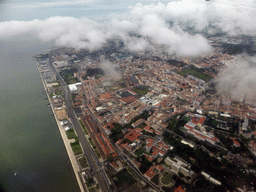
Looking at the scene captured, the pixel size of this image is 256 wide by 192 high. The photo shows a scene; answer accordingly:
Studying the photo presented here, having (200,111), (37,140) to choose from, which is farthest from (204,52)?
(37,140)

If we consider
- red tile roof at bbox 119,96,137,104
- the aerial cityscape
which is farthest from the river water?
red tile roof at bbox 119,96,137,104

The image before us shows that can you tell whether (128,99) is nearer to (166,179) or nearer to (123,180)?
(123,180)

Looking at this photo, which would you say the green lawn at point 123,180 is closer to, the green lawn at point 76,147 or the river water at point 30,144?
the river water at point 30,144

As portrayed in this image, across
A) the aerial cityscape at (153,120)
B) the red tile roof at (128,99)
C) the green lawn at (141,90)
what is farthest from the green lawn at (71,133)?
the green lawn at (141,90)

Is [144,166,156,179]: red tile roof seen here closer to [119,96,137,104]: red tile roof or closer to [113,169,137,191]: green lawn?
[113,169,137,191]: green lawn

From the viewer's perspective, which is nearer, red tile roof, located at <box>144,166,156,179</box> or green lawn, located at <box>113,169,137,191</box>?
green lawn, located at <box>113,169,137,191</box>
